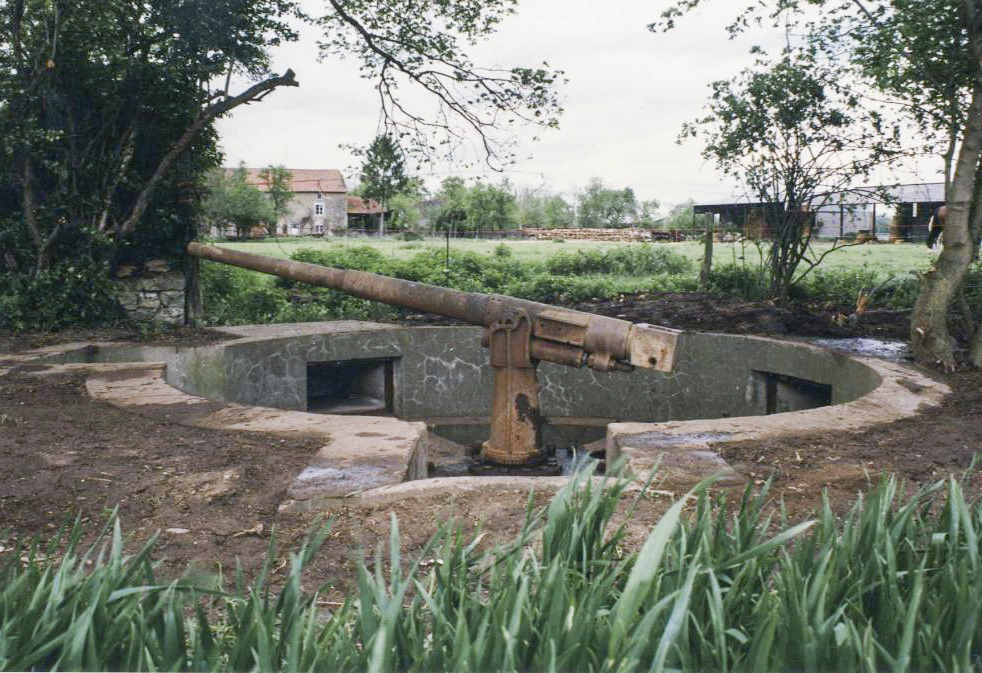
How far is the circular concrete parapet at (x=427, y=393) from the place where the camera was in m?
3.90

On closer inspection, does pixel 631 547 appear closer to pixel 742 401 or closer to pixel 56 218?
pixel 742 401

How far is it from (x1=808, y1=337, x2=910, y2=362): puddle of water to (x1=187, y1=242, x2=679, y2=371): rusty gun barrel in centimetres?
301

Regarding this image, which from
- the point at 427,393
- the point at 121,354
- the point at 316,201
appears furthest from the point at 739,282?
the point at 316,201

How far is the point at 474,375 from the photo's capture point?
31.2 ft

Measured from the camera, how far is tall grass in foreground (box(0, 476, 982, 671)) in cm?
124

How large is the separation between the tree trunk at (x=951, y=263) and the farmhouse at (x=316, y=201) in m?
41.8

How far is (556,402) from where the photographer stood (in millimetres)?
9438

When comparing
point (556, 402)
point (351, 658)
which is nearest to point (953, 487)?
point (351, 658)

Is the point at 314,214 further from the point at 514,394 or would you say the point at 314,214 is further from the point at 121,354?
the point at 514,394

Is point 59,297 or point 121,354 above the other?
point 59,297

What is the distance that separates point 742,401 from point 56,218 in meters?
7.19

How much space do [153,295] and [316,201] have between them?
42489mm

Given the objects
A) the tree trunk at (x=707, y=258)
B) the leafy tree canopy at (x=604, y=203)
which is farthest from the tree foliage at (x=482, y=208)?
the tree trunk at (x=707, y=258)

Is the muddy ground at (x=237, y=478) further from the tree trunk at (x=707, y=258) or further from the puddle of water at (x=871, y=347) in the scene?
the tree trunk at (x=707, y=258)
